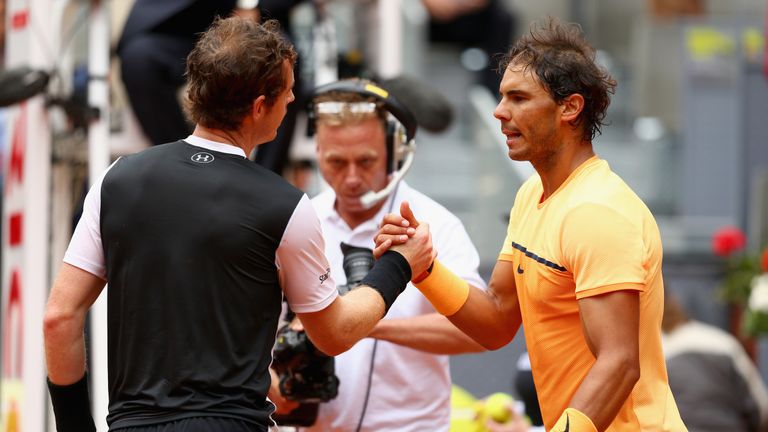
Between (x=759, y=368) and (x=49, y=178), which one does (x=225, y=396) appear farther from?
(x=759, y=368)

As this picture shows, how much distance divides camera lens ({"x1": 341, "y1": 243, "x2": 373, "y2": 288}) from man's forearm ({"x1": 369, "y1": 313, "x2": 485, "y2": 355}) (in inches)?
6.5

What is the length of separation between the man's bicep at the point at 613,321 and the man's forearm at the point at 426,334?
0.87m

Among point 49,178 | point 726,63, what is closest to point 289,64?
point 49,178

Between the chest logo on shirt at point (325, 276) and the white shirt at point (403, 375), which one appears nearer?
the chest logo on shirt at point (325, 276)

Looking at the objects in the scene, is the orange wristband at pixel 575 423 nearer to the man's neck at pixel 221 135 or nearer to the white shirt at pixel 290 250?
the white shirt at pixel 290 250

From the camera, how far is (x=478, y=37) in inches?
460

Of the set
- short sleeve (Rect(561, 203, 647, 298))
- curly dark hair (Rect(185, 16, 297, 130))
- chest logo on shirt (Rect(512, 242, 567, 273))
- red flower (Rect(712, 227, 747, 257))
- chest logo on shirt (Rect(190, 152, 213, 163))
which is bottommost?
red flower (Rect(712, 227, 747, 257))

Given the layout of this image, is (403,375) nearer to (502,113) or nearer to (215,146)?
(502,113)

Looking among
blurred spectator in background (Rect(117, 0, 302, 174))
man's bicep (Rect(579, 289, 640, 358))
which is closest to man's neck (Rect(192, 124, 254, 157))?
man's bicep (Rect(579, 289, 640, 358))

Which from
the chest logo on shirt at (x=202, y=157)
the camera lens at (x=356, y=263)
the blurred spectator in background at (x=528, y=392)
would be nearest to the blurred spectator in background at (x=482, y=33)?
the blurred spectator in background at (x=528, y=392)

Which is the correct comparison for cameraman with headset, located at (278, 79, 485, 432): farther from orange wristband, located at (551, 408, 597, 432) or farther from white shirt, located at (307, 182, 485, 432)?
orange wristband, located at (551, 408, 597, 432)

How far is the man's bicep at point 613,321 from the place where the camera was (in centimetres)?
305

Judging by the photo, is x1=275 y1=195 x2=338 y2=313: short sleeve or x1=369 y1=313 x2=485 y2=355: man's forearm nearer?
x1=275 y1=195 x2=338 y2=313: short sleeve

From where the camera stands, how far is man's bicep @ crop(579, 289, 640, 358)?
305 cm
